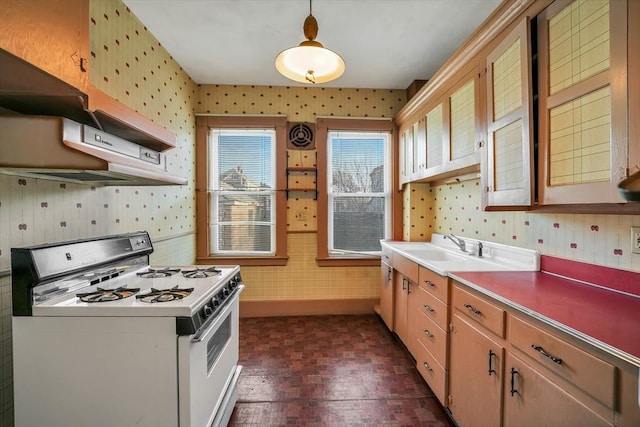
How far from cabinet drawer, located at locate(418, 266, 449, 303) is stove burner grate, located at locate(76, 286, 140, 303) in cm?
171

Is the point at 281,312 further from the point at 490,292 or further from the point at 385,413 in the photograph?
the point at 490,292

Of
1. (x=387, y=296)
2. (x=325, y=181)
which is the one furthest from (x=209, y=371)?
(x=325, y=181)

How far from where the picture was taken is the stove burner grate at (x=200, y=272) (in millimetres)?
1717

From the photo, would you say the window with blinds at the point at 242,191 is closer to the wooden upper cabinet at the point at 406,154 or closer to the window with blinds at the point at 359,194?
the window with blinds at the point at 359,194

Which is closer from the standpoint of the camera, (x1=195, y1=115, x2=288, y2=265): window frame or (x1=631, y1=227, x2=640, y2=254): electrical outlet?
(x1=631, y1=227, x2=640, y2=254): electrical outlet

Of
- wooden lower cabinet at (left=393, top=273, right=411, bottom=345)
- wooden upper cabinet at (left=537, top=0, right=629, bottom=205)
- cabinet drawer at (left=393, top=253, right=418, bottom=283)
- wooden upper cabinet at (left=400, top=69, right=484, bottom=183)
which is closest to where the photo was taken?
wooden upper cabinet at (left=537, top=0, right=629, bottom=205)

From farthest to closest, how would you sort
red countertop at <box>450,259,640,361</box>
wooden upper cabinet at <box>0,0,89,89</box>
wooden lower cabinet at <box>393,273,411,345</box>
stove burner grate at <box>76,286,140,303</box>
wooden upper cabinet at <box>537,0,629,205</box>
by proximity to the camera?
1. wooden lower cabinet at <box>393,273,411,345</box>
2. stove burner grate at <box>76,286,140,303</box>
3. wooden upper cabinet at <box>537,0,629,205</box>
4. red countertop at <box>450,259,640,361</box>
5. wooden upper cabinet at <box>0,0,89,89</box>

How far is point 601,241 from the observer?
4.58 ft

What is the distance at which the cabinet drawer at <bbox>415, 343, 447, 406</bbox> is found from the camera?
174 cm

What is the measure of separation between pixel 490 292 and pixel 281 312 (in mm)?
2574

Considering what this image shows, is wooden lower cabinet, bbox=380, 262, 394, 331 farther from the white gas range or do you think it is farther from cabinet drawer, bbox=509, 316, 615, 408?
the white gas range

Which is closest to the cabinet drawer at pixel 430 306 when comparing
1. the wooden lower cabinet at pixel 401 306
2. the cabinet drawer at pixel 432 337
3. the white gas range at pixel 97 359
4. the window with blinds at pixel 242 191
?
the cabinet drawer at pixel 432 337

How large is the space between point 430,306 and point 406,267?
48cm

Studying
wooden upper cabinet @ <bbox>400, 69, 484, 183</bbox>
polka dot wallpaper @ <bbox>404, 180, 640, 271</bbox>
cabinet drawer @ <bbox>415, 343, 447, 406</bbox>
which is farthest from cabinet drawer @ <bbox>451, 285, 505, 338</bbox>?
wooden upper cabinet @ <bbox>400, 69, 484, 183</bbox>
